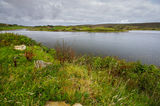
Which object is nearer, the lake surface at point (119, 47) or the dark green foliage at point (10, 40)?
the dark green foliage at point (10, 40)

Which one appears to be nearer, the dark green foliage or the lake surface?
the dark green foliage

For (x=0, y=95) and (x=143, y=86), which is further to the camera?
(x=143, y=86)

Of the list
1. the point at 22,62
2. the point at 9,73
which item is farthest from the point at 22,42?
the point at 9,73

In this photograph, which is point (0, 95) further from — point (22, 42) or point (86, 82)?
point (22, 42)

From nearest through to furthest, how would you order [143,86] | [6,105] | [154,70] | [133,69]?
[6,105], [143,86], [154,70], [133,69]

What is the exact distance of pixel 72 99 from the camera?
7.21 ft

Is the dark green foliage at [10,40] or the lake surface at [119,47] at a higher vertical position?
the dark green foliage at [10,40]

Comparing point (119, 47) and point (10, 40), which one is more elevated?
point (10, 40)

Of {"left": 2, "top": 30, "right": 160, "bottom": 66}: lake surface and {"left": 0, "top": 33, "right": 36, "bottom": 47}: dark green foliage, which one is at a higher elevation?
{"left": 0, "top": 33, "right": 36, "bottom": 47}: dark green foliage

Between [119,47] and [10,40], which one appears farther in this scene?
[119,47]

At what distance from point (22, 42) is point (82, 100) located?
9989mm

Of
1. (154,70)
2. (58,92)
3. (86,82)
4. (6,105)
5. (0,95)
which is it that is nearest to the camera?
(6,105)

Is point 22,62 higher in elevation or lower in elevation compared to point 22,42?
lower

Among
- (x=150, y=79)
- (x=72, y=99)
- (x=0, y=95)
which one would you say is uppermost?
(x=0, y=95)
